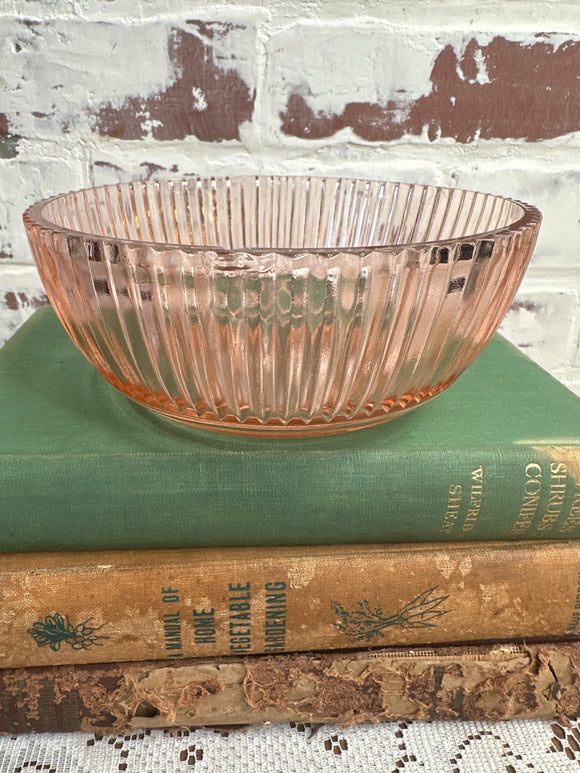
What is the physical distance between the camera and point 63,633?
37 cm

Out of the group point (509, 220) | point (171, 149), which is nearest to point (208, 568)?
point (509, 220)

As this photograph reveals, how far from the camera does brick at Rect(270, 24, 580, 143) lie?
0.59 meters

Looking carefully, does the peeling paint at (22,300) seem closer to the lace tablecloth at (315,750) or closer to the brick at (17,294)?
the brick at (17,294)

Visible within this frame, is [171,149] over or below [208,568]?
over

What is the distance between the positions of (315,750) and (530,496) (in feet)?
0.64

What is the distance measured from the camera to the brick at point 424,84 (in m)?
0.59

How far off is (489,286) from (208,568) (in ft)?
0.72

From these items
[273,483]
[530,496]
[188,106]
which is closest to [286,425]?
[273,483]

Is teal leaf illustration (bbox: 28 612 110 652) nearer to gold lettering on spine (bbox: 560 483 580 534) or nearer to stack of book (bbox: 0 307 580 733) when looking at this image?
stack of book (bbox: 0 307 580 733)

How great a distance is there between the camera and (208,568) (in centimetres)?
37

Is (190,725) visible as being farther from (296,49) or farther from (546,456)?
(296,49)

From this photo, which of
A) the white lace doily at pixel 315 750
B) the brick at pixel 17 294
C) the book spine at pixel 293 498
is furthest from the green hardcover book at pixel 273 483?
the brick at pixel 17 294

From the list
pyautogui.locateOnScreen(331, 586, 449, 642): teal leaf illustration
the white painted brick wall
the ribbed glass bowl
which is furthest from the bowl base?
the white painted brick wall

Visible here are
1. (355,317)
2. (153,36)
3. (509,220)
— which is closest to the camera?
(355,317)
